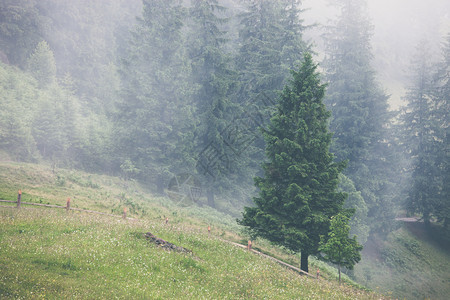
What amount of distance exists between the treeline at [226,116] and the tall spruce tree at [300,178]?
12.7 m

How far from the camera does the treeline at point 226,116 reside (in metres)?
33.8

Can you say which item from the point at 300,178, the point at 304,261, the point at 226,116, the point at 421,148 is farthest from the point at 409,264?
the point at 226,116

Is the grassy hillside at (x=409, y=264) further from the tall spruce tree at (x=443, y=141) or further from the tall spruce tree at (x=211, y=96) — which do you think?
the tall spruce tree at (x=211, y=96)

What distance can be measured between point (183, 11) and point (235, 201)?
27354 mm

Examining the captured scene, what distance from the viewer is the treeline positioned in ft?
111

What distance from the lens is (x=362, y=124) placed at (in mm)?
37281

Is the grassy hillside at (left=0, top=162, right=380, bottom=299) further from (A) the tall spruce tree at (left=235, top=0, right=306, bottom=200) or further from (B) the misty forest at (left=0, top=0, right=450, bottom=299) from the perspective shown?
(A) the tall spruce tree at (left=235, top=0, right=306, bottom=200)

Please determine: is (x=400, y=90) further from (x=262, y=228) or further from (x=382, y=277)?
(x=262, y=228)

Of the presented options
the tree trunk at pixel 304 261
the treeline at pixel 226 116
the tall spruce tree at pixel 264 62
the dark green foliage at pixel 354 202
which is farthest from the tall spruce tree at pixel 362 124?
the tree trunk at pixel 304 261

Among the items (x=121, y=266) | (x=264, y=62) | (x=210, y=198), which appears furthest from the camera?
(x=210, y=198)

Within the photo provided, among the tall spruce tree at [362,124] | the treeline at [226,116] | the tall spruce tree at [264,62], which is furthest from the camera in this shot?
the tall spruce tree at [362,124]

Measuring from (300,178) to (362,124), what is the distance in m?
24.0

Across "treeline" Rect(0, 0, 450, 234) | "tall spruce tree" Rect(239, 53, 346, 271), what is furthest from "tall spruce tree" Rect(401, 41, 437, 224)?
"tall spruce tree" Rect(239, 53, 346, 271)

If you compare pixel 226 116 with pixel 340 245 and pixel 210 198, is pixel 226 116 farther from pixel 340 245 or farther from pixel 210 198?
pixel 340 245
